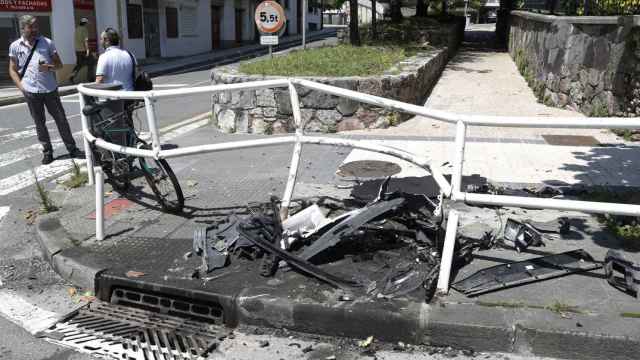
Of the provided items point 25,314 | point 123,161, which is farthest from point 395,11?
point 25,314

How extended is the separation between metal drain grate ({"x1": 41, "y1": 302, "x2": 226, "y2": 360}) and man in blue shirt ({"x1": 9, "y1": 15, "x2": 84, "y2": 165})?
4795mm

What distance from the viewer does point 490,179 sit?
645 cm

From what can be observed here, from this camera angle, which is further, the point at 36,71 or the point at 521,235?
the point at 36,71

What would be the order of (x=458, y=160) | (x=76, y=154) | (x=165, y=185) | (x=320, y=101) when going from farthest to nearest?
(x=320, y=101) < (x=76, y=154) < (x=165, y=185) < (x=458, y=160)

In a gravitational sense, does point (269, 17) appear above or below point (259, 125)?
above

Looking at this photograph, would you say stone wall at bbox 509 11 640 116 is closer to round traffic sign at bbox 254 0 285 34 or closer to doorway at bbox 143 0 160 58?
round traffic sign at bbox 254 0 285 34

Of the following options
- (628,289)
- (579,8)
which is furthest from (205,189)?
(579,8)

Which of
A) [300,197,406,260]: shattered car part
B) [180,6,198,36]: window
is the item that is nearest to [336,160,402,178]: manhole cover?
[300,197,406,260]: shattered car part

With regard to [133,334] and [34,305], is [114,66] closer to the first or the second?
[34,305]

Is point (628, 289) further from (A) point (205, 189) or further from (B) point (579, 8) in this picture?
(B) point (579, 8)

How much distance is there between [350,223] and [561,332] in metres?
1.59

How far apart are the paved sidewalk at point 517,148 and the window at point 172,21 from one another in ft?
65.2

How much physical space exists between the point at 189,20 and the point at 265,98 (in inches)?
A: 924

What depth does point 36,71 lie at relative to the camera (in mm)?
7918
